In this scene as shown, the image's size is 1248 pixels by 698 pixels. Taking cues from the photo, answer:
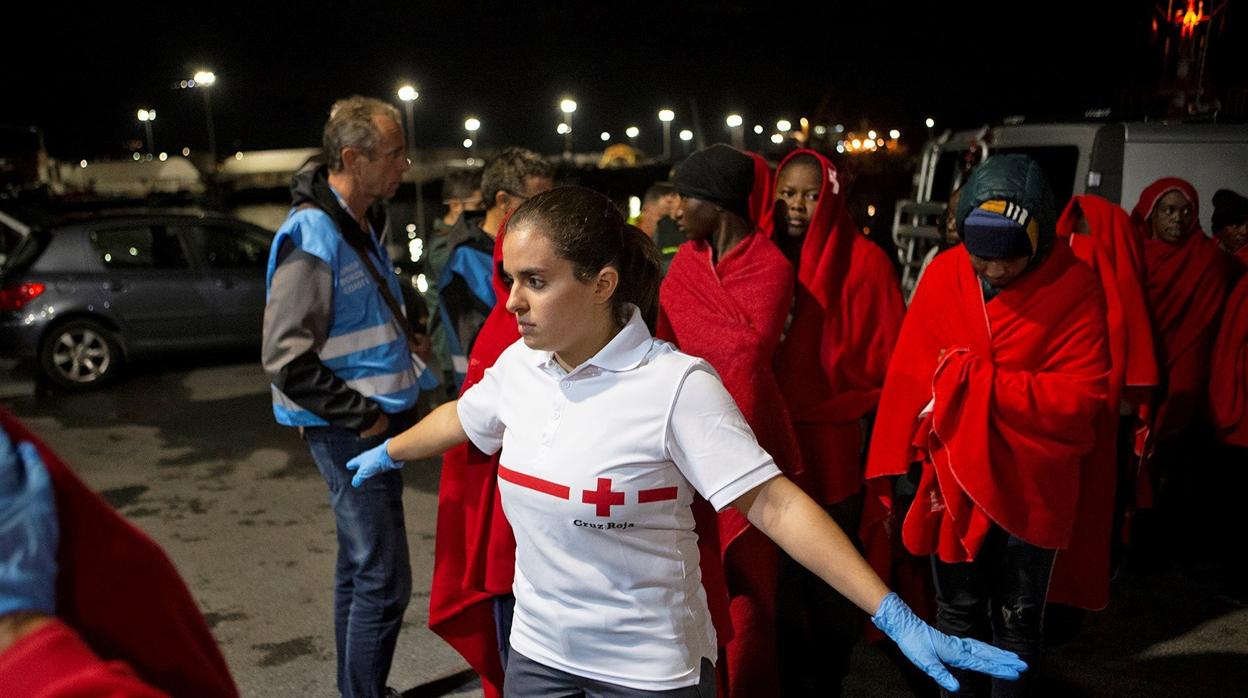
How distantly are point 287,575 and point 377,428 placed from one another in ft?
7.49

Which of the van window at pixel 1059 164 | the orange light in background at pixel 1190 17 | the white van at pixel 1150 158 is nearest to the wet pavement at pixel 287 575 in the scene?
the white van at pixel 1150 158

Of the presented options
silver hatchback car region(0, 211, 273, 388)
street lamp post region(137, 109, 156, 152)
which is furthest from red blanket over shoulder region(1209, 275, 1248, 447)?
street lamp post region(137, 109, 156, 152)

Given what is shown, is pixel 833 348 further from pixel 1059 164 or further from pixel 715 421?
pixel 1059 164

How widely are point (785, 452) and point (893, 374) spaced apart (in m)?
0.49

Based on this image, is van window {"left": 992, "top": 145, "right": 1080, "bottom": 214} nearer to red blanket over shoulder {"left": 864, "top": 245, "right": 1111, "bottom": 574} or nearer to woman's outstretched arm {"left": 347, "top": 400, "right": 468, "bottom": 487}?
red blanket over shoulder {"left": 864, "top": 245, "right": 1111, "bottom": 574}

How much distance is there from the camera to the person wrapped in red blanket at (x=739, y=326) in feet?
10.1

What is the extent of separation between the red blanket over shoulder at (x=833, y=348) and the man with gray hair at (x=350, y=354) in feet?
4.63

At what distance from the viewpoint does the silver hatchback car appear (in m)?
9.45

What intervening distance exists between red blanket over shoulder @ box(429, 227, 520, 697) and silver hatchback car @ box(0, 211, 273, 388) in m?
8.21

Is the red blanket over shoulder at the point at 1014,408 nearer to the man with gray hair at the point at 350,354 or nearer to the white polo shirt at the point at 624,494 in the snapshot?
the white polo shirt at the point at 624,494

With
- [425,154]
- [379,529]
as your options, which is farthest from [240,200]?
[379,529]

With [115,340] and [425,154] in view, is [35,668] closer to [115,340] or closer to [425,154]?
[115,340]

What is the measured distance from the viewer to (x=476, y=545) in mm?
2820

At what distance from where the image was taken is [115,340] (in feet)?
32.5
